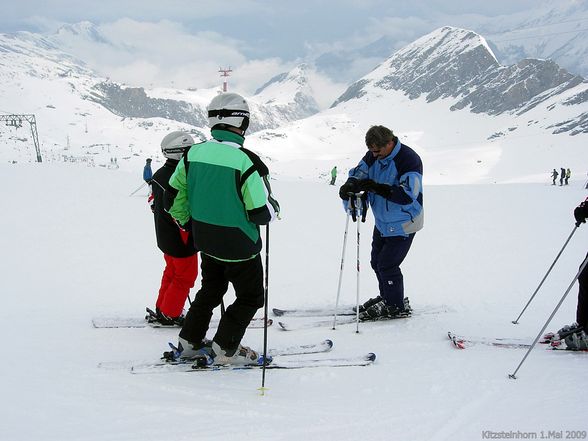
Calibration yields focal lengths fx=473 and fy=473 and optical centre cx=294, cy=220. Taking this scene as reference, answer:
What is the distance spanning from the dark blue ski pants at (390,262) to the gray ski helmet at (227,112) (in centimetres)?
254

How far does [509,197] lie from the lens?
70.2ft

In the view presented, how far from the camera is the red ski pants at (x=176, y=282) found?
16.5 feet

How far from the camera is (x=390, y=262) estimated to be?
5535 millimetres

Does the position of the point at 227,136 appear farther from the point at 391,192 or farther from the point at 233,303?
the point at 391,192

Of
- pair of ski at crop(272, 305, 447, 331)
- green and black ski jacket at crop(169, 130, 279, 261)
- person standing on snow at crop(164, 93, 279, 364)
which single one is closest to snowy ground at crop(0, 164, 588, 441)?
pair of ski at crop(272, 305, 447, 331)

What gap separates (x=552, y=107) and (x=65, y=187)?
193607 mm

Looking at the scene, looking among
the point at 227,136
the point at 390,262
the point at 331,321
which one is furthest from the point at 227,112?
the point at 331,321

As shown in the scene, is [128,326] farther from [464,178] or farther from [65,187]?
[464,178]

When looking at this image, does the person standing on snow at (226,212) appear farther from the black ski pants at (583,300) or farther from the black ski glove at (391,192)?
the black ski pants at (583,300)

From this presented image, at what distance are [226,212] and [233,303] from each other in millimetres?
822

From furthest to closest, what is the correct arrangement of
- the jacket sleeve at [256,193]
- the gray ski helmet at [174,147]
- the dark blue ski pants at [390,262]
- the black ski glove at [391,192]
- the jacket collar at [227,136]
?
the dark blue ski pants at [390,262] < the black ski glove at [391,192] < the gray ski helmet at [174,147] < the jacket collar at [227,136] < the jacket sleeve at [256,193]

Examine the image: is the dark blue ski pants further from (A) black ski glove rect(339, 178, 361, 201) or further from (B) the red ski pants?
(B) the red ski pants

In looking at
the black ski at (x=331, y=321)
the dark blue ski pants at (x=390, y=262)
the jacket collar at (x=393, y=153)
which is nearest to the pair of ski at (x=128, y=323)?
the black ski at (x=331, y=321)

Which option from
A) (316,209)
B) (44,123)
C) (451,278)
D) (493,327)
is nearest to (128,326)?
(493,327)
